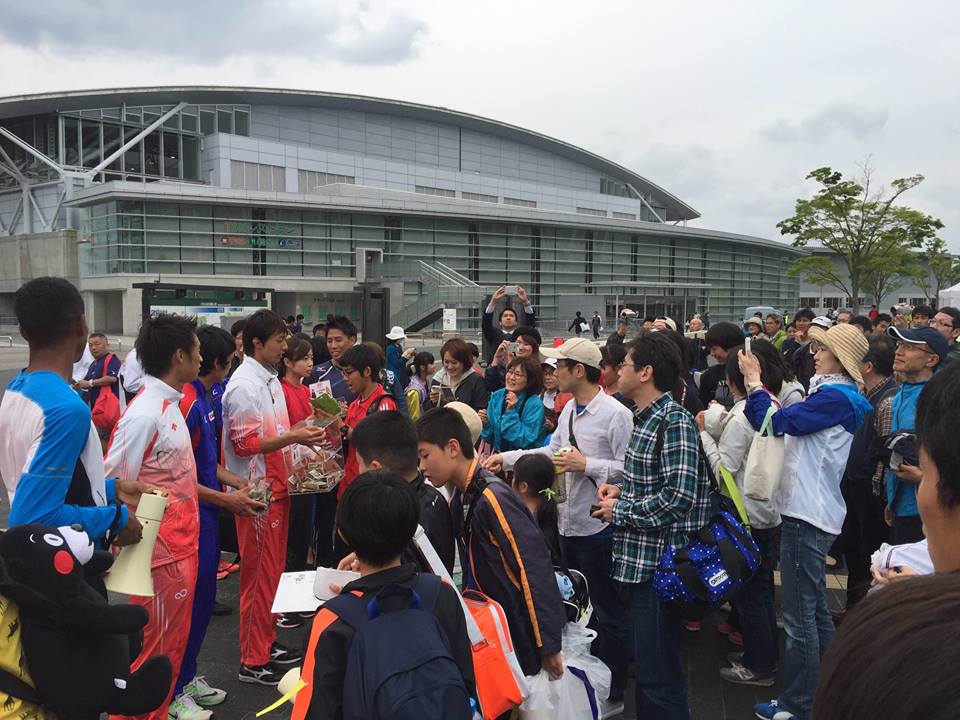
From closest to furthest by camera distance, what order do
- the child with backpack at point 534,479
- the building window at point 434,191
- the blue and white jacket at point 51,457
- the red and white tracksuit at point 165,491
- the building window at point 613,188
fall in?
the blue and white jacket at point 51,457
the red and white tracksuit at point 165,491
the child with backpack at point 534,479
the building window at point 434,191
the building window at point 613,188

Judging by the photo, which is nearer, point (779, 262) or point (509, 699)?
point (509, 699)

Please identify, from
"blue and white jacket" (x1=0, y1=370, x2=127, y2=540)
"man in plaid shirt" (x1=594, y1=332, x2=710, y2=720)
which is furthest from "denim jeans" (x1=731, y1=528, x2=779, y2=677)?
"blue and white jacket" (x1=0, y1=370, x2=127, y2=540)

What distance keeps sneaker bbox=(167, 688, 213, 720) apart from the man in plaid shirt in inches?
92.9

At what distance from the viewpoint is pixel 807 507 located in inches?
139

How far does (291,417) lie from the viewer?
528 cm

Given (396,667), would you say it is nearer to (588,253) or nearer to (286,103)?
(588,253)

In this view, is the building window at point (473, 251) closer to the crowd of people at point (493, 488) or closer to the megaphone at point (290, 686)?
the crowd of people at point (493, 488)

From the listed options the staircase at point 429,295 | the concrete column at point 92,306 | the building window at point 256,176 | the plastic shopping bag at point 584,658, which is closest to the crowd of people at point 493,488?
the plastic shopping bag at point 584,658

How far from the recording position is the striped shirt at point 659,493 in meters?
3.13

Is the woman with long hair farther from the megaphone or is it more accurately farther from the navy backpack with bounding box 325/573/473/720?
the navy backpack with bounding box 325/573/473/720

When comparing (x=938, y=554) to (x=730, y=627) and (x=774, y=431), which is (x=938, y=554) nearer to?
(x=774, y=431)

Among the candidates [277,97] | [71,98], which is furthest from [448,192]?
[71,98]

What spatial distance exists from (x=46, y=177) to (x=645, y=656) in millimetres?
55676

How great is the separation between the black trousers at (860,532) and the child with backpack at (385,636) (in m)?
4.17
